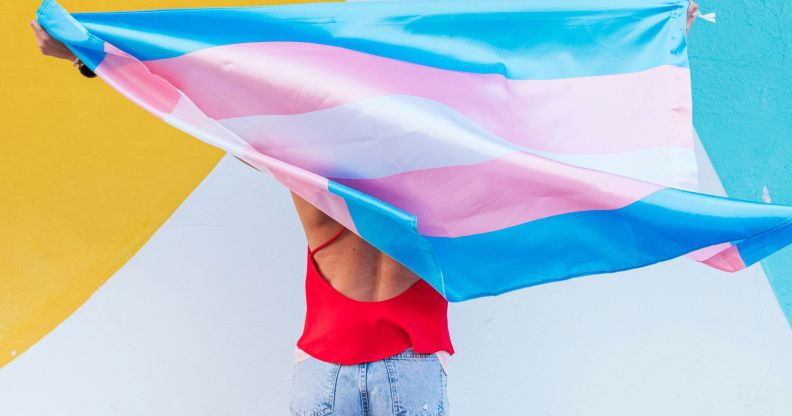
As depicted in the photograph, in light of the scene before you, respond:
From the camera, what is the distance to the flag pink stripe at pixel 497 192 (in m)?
1.72

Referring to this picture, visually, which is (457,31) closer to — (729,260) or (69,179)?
(729,260)

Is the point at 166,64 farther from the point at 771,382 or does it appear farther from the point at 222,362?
the point at 771,382

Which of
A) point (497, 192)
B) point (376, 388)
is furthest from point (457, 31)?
point (376, 388)

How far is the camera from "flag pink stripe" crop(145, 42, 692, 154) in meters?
1.83

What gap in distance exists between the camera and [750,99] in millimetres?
2502

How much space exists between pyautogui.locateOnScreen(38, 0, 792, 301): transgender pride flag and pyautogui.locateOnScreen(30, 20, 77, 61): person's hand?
0.06 ft

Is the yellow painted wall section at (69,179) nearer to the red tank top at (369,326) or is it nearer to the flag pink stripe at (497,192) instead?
the red tank top at (369,326)

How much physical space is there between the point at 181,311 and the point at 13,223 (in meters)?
0.46

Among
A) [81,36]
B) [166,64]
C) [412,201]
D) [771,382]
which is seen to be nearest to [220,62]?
[166,64]

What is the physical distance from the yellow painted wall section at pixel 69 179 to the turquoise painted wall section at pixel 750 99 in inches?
44.0

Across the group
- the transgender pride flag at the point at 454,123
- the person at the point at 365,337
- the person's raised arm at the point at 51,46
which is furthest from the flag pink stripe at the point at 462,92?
the person at the point at 365,337

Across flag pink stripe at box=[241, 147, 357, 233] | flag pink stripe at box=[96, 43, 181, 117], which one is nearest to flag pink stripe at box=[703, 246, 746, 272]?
flag pink stripe at box=[241, 147, 357, 233]

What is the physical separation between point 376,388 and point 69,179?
1060 mm

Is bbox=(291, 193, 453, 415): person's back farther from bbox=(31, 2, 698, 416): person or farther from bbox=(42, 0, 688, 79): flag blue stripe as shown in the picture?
bbox=(42, 0, 688, 79): flag blue stripe
